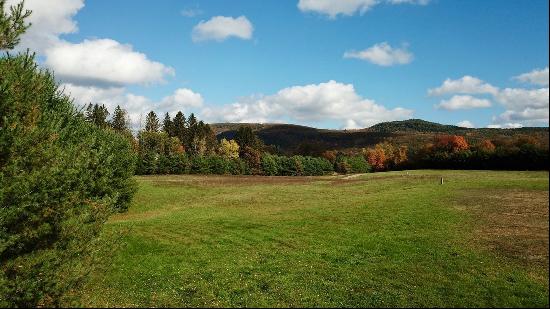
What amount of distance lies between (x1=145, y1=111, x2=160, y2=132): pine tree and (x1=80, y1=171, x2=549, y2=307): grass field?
11797 cm

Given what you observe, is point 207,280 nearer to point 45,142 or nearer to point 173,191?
point 45,142

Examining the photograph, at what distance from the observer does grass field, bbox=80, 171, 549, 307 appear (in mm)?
19625

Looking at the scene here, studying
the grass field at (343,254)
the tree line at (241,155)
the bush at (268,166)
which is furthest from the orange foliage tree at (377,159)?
the grass field at (343,254)

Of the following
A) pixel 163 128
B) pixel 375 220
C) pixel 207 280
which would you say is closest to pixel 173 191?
pixel 375 220

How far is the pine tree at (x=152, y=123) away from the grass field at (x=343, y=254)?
118 meters

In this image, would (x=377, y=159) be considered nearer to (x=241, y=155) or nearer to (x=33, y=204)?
(x=241, y=155)

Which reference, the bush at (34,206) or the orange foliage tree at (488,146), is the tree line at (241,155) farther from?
the bush at (34,206)

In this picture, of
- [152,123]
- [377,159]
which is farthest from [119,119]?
[377,159]

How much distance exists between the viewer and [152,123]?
16712cm

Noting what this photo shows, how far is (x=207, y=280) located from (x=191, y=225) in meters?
17.1

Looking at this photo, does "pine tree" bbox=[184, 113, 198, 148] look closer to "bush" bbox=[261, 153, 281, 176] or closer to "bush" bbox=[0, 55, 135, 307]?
"bush" bbox=[261, 153, 281, 176]

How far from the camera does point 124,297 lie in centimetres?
2116

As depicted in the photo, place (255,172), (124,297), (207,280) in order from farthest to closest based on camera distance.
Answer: (255,172)
(207,280)
(124,297)

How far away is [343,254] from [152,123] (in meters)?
150
